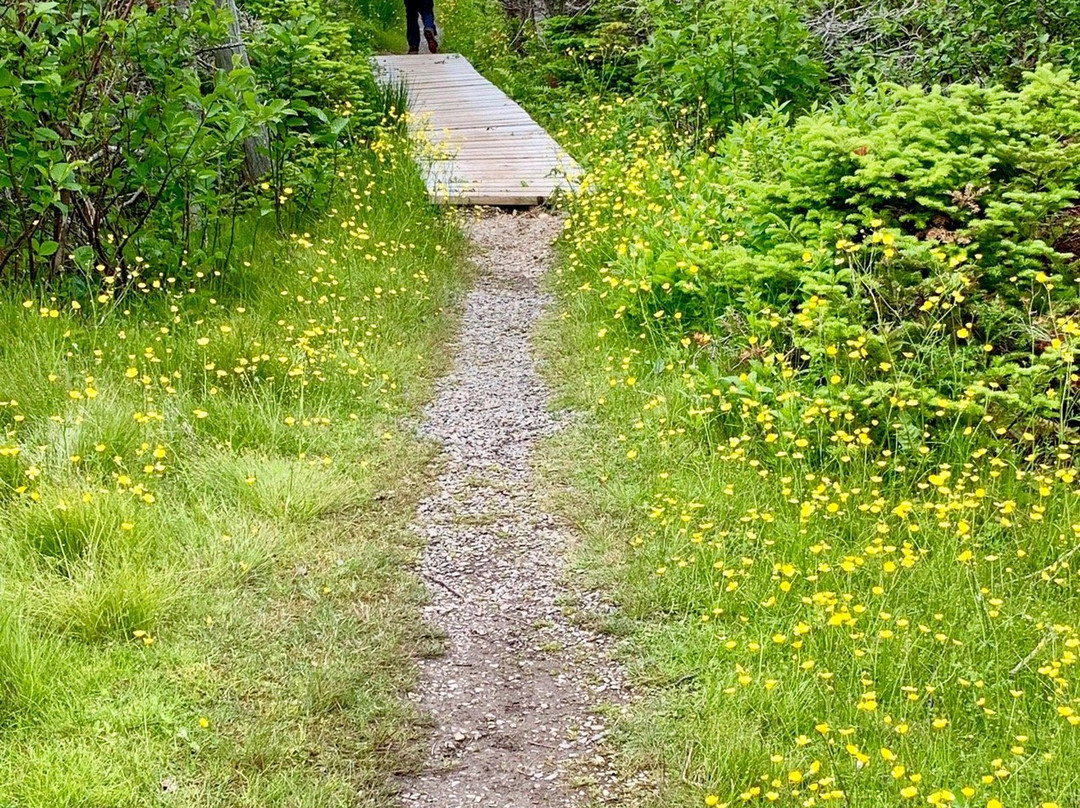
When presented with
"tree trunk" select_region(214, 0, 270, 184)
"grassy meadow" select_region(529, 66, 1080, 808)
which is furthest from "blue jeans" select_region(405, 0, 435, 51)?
"grassy meadow" select_region(529, 66, 1080, 808)

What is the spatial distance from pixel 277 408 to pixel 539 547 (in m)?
1.64

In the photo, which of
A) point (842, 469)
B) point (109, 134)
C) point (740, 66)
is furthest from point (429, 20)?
point (842, 469)

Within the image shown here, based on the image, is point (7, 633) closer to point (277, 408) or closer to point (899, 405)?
point (277, 408)

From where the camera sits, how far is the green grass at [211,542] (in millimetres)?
2996

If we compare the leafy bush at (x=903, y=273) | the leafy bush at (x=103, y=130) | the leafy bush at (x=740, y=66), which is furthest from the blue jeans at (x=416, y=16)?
the leafy bush at (x=903, y=273)

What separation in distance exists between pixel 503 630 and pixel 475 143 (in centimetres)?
832

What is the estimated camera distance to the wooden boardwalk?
9.45m

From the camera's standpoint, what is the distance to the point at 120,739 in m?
2.97

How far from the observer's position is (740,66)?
8469 millimetres

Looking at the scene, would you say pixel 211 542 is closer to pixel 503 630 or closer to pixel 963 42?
pixel 503 630

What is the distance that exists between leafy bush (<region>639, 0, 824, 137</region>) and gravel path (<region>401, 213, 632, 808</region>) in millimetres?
3847

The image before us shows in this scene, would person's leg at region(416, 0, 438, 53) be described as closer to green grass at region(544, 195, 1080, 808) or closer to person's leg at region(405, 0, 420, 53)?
person's leg at region(405, 0, 420, 53)

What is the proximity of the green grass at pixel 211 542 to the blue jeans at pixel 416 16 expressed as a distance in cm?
1085

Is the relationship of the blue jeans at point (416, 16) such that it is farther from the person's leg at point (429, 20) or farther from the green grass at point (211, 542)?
the green grass at point (211, 542)
